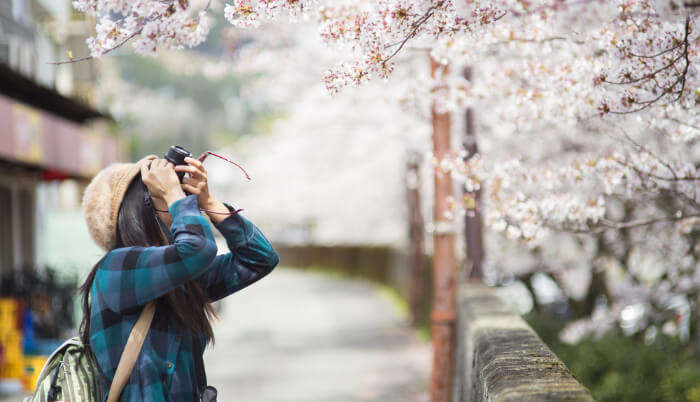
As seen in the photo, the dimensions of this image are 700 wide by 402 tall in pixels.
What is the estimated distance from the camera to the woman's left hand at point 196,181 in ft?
8.25

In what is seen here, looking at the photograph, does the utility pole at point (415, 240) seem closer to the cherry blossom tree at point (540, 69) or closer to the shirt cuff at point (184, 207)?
the cherry blossom tree at point (540, 69)

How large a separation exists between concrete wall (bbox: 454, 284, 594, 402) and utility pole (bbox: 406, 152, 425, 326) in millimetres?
7693

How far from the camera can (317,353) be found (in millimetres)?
10594

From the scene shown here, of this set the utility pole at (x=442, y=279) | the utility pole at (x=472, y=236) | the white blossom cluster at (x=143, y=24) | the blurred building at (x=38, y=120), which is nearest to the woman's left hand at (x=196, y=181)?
the white blossom cluster at (x=143, y=24)

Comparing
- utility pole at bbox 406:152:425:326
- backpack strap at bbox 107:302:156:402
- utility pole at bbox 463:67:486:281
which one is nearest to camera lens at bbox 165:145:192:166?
backpack strap at bbox 107:302:156:402

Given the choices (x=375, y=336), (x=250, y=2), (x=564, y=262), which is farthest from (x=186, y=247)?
(x=375, y=336)

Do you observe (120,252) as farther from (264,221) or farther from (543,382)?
(264,221)

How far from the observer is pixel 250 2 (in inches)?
118

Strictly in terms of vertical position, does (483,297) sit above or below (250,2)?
below

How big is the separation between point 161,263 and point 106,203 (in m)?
0.37

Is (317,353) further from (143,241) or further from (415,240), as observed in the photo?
(143,241)

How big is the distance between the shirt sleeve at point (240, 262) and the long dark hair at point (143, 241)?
0.18 metres

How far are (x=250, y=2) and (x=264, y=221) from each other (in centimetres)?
4060

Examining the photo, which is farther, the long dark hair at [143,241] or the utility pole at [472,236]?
the utility pole at [472,236]
